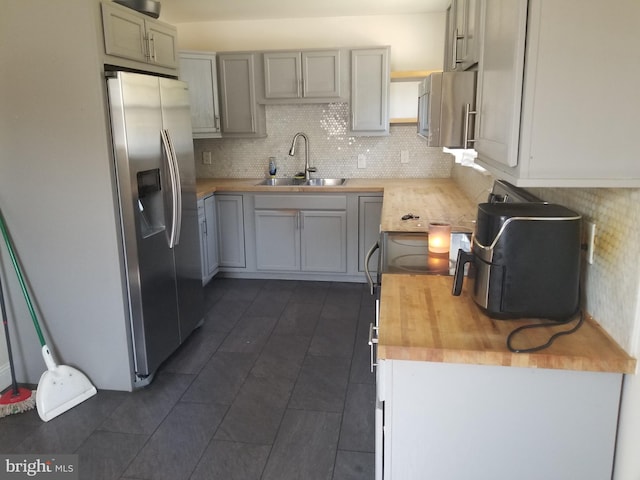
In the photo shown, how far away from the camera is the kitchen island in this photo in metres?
1.35

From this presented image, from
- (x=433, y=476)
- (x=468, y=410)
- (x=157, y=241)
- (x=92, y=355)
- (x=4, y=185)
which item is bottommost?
(x=92, y=355)

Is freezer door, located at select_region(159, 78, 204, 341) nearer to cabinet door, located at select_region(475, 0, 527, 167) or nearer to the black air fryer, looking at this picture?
cabinet door, located at select_region(475, 0, 527, 167)

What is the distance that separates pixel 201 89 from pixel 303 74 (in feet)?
2.88

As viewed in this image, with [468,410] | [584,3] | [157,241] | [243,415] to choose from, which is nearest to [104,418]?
[243,415]

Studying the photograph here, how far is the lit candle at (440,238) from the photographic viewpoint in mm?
2246

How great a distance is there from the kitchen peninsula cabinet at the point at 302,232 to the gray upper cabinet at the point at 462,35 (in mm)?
1685

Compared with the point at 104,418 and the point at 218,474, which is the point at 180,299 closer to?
the point at 104,418

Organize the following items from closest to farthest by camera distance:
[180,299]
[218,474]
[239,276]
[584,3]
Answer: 1. [584,3]
2. [218,474]
3. [180,299]
4. [239,276]

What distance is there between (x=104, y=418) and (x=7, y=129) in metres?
1.52

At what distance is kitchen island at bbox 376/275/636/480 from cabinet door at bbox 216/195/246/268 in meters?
3.11

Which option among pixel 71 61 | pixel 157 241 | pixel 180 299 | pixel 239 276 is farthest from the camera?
pixel 239 276

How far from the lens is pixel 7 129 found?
2.55 meters

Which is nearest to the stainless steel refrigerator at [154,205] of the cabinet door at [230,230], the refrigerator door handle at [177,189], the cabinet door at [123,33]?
the refrigerator door handle at [177,189]

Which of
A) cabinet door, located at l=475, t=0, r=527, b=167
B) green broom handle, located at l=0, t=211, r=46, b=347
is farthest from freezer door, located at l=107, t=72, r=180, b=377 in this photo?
cabinet door, located at l=475, t=0, r=527, b=167
